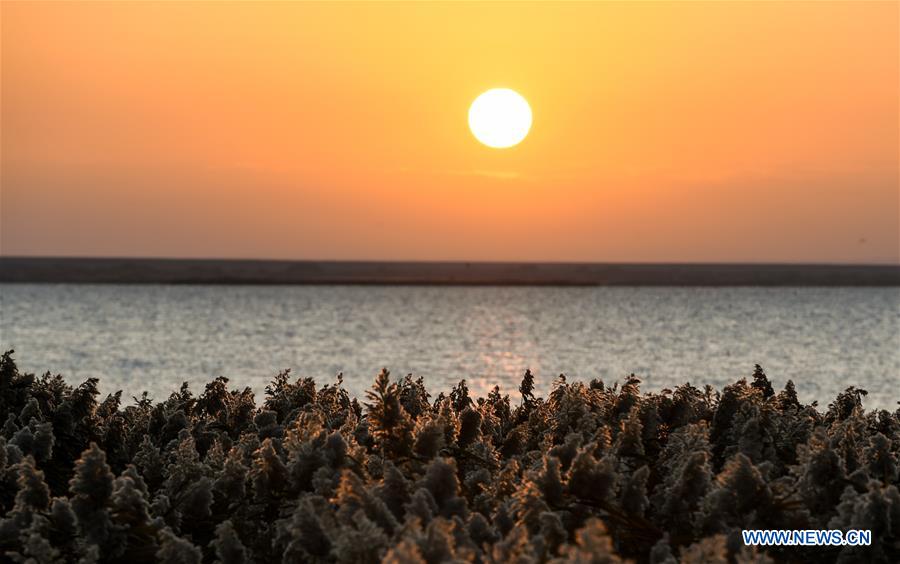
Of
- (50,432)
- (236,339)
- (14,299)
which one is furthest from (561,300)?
(50,432)

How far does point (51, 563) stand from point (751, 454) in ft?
11.9

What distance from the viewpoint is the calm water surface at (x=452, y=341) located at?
52031 millimetres

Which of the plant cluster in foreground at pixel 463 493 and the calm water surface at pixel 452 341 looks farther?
the calm water surface at pixel 452 341

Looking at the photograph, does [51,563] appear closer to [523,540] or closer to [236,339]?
[523,540]

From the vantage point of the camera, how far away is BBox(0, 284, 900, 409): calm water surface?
5203 cm

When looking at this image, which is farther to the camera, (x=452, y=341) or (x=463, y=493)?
(x=452, y=341)

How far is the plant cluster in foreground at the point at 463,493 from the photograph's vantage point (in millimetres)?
4758

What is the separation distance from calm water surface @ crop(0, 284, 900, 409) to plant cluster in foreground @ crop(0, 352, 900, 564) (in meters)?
35.5

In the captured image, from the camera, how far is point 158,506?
5859mm

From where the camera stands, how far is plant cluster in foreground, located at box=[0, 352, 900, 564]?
476 cm

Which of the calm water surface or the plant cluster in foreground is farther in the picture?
the calm water surface

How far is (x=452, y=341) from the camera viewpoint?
7300 centimetres

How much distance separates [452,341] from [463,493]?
67261 mm

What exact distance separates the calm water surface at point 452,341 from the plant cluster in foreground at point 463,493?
35.5 m
